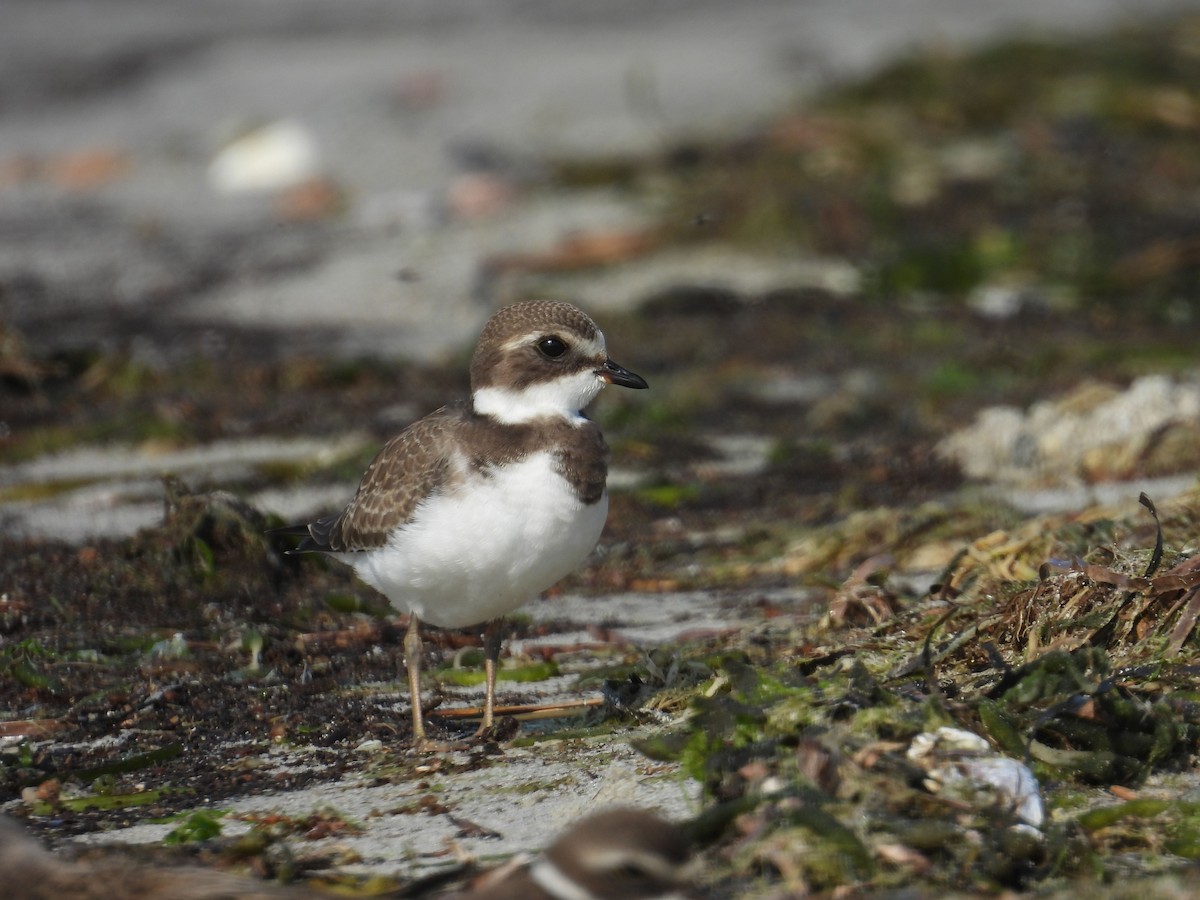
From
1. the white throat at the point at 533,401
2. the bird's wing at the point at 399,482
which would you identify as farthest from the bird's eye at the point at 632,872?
the white throat at the point at 533,401

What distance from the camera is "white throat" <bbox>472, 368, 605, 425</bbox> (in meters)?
4.97

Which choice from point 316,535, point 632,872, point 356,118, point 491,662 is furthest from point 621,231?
point 632,872

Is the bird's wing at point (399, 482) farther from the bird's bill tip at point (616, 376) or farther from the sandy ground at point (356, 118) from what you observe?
the sandy ground at point (356, 118)

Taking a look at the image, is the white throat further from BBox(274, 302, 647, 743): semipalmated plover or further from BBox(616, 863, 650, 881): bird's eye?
BBox(616, 863, 650, 881): bird's eye

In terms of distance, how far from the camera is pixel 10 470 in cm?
786

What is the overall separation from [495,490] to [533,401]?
0.38 m

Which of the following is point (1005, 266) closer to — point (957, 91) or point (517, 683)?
point (957, 91)

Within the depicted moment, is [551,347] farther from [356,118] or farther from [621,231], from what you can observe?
[356,118]

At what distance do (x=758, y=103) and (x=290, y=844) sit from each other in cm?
1093

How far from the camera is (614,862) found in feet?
10.1

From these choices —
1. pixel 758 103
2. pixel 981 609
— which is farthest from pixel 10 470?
pixel 758 103

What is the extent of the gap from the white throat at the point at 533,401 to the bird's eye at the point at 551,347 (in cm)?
9

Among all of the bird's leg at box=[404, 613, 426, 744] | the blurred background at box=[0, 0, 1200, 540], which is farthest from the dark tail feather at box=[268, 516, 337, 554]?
the blurred background at box=[0, 0, 1200, 540]

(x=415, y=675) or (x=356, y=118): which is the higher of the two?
(x=356, y=118)
